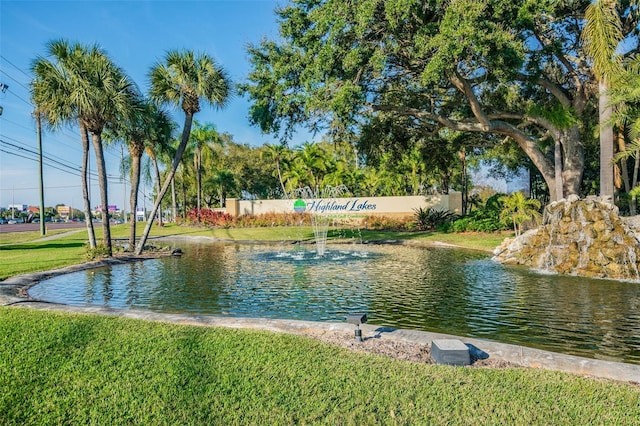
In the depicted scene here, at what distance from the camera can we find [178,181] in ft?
164

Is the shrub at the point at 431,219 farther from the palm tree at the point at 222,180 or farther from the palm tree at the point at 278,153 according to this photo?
the palm tree at the point at 222,180

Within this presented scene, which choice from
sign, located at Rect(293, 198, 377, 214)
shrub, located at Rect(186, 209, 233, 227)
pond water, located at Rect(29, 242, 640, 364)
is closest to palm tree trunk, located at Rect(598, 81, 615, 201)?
pond water, located at Rect(29, 242, 640, 364)

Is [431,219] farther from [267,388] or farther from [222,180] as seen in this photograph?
[267,388]

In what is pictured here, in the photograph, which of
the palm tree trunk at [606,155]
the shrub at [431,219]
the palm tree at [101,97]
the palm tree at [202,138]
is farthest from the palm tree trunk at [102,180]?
the palm tree at [202,138]

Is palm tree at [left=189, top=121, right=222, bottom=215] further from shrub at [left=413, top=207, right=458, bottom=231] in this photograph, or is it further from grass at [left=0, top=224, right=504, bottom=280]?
shrub at [left=413, top=207, right=458, bottom=231]

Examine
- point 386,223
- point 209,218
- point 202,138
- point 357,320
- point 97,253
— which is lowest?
point 357,320

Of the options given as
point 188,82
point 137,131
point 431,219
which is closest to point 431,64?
point 188,82

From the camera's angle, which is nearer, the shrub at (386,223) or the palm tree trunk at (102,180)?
the palm tree trunk at (102,180)

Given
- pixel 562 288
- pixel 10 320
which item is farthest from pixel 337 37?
pixel 10 320

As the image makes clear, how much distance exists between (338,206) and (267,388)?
93.5 feet

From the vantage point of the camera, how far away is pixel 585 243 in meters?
10.8

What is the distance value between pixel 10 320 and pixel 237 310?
10.0 feet

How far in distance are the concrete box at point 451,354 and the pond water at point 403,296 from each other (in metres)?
1.50

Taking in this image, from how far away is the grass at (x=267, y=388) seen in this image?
3.12 m
